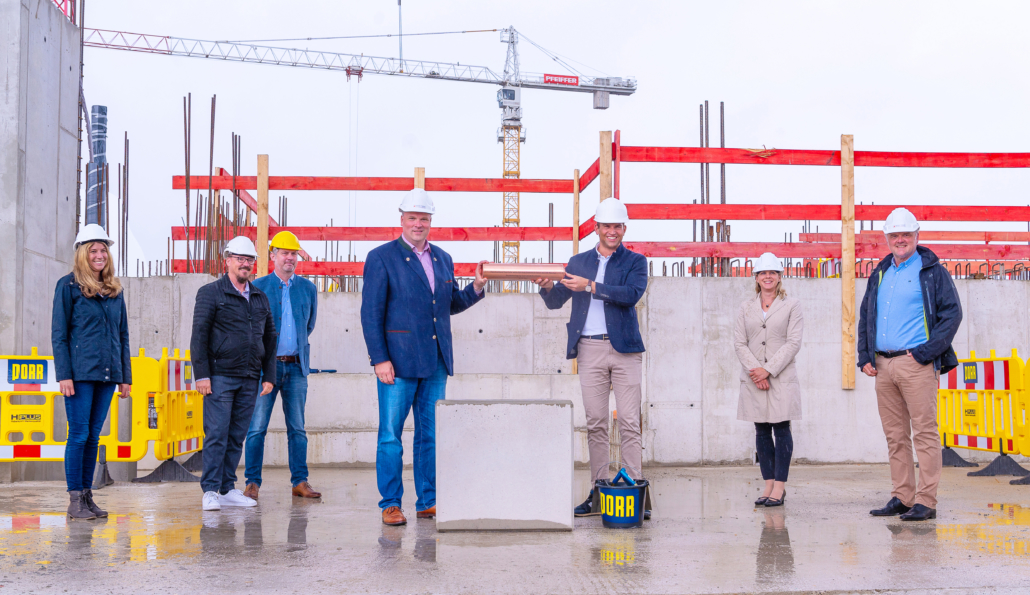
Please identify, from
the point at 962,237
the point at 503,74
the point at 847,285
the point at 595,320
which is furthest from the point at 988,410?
the point at 503,74

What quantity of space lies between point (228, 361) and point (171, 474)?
91.3 inches

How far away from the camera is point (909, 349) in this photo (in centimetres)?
523

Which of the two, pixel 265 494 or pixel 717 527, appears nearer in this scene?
pixel 717 527

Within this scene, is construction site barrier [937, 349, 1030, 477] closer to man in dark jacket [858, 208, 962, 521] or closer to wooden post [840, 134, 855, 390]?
wooden post [840, 134, 855, 390]

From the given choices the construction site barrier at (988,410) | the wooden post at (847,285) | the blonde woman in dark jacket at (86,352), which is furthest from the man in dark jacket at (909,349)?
the blonde woman in dark jacket at (86,352)

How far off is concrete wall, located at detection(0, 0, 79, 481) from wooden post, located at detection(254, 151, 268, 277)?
5.62 feet

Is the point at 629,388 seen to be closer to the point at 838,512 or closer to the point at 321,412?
the point at 838,512

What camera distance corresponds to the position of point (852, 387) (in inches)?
339

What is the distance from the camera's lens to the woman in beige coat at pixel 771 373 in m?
5.68

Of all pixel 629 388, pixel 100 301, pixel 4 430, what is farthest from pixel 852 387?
pixel 4 430

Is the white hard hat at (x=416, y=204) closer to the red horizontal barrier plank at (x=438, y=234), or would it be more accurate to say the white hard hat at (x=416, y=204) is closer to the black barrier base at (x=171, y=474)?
the black barrier base at (x=171, y=474)

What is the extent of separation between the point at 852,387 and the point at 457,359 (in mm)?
3994

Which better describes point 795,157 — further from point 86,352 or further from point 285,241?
point 86,352

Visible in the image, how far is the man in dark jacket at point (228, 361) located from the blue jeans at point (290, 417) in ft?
1.19
